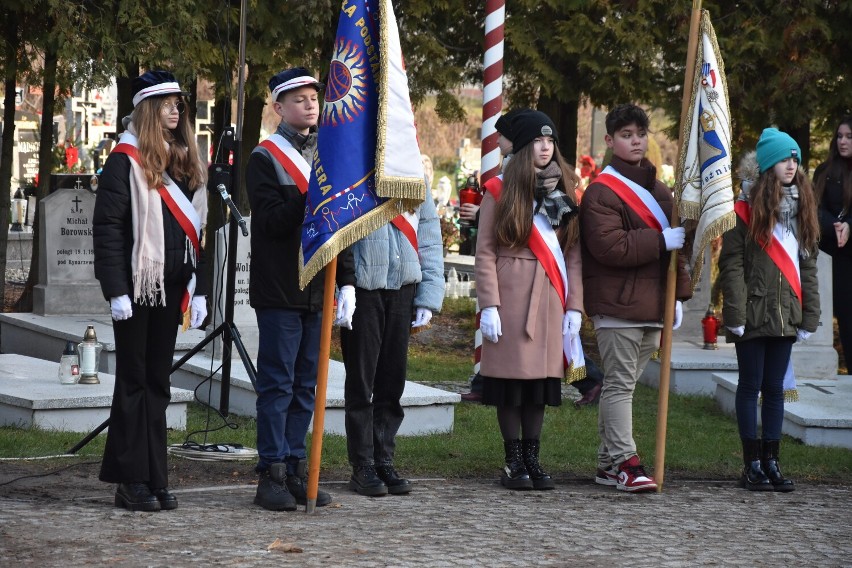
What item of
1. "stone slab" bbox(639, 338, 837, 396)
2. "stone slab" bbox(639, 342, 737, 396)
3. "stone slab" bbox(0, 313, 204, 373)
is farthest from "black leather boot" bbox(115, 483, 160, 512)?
"stone slab" bbox(639, 342, 737, 396)

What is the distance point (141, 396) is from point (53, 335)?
615cm

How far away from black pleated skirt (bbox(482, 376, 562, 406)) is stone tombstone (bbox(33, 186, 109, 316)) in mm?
6798

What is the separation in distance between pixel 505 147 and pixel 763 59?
22.7ft

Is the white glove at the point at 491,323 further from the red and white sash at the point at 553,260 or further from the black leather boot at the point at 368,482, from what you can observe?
the black leather boot at the point at 368,482

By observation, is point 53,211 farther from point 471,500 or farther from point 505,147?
point 471,500

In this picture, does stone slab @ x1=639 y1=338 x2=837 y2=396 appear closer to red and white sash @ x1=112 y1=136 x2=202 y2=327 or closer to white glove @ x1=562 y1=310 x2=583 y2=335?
white glove @ x1=562 y1=310 x2=583 y2=335

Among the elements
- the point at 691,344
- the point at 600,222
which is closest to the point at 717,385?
the point at 691,344

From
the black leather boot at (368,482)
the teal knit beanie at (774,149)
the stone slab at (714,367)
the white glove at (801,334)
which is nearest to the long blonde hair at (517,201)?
the teal knit beanie at (774,149)

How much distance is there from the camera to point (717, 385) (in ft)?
36.8

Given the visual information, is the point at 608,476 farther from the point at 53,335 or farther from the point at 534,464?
the point at 53,335


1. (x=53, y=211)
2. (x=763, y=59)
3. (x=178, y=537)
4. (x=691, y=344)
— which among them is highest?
(x=763, y=59)

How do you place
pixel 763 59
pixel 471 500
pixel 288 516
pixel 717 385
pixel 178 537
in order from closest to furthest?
1. pixel 178 537
2. pixel 288 516
3. pixel 471 500
4. pixel 717 385
5. pixel 763 59

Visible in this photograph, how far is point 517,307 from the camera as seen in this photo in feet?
24.0

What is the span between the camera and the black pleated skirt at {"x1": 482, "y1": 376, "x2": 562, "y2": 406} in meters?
7.35
